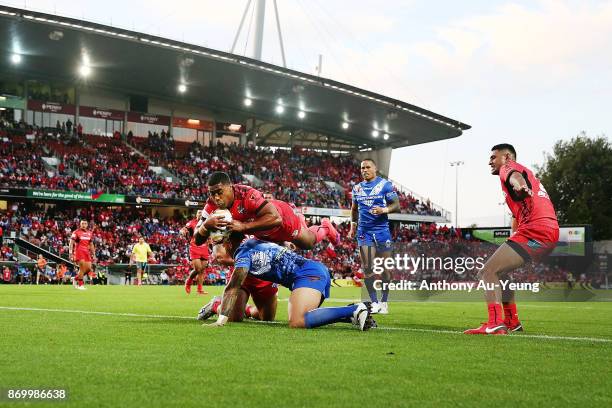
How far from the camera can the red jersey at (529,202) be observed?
26.4ft

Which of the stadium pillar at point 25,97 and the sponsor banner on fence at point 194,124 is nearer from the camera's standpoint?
the stadium pillar at point 25,97

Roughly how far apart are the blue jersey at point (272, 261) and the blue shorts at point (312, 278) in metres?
0.04

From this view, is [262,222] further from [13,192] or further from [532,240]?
[13,192]

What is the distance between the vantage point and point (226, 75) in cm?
4931

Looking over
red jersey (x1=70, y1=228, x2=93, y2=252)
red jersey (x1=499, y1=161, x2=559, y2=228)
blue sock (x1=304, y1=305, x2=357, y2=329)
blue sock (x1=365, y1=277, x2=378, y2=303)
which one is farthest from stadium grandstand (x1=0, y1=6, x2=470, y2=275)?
red jersey (x1=499, y1=161, x2=559, y2=228)

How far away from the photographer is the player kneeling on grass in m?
7.81

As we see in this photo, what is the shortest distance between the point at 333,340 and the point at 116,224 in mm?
40669

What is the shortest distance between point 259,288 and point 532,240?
3431 mm

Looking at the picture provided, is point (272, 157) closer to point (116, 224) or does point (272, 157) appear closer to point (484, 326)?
point (116, 224)

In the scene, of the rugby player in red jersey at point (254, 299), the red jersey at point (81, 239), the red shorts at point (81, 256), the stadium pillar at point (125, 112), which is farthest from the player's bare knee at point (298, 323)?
the stadium pillar at point (125, 112)

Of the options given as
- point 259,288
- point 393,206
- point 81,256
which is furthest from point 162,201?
point 259,288

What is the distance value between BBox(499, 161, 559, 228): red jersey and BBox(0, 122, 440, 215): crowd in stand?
1528 inches

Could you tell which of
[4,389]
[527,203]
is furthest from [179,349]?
[527,203]

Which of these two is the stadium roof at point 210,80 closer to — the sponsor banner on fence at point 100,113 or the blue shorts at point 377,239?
the sponsor banner on fence at point 100,113
